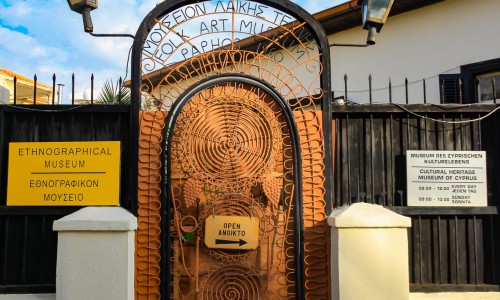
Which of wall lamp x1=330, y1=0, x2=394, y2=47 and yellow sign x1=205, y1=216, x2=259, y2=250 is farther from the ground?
wall lamp x1=330, y1=0, x2=394, y2=47

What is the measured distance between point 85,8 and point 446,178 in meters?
4.27

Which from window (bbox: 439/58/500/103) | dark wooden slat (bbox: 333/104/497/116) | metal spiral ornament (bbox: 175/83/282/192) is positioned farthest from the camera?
window (bbox: 439/58/500/103)

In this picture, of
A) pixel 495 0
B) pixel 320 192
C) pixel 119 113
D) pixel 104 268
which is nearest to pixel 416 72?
pixel 495 0

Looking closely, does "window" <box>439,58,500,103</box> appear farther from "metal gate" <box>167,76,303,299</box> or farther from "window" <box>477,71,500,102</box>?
"metal gate" <box>167,76,303,299</box>

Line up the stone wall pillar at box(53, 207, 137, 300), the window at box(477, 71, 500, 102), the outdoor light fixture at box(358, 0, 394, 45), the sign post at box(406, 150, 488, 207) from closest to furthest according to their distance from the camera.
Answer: the stone wall pillar at box(53, 207, 137, 300) → the outdoor light fixture at box(358, 0, 394, 45) → the sign post at box(406, 150, 488, 207) → the window at box(477, 71, 500, 102)

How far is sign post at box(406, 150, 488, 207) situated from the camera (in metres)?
5.26

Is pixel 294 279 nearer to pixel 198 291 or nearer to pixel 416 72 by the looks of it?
pixel 198 291

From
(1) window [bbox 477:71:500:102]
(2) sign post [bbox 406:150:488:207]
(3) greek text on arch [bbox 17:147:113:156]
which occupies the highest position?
(1) window [bbox 477:71:500:102]

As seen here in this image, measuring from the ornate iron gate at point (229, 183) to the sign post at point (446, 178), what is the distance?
1.01 metres

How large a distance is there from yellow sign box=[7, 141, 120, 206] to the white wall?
5.16 metres

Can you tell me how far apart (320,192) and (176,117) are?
66.1 inches

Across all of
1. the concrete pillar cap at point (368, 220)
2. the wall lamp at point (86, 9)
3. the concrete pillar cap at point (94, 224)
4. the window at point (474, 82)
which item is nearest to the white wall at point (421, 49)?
the window at point (474, 82)

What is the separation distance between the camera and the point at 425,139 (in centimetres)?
541

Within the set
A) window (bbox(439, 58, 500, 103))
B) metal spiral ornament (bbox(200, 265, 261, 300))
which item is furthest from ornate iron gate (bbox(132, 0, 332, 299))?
window (bbox(439, 58, 500, 103))
